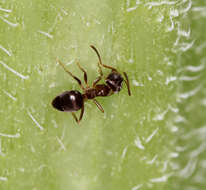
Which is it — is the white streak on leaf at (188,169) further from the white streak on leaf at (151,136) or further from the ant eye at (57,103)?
the ant eye at (57,103)

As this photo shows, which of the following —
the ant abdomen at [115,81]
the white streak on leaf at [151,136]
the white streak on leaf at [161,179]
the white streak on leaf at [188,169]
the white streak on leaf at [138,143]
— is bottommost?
the white streak on leaf at [161,179]

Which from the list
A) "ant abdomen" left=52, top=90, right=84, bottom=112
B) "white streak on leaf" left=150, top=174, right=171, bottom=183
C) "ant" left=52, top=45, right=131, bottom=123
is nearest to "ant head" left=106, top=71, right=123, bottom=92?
"ant" left=52, top=45, right=131, bottom=123

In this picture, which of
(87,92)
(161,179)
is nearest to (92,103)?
(87,92)

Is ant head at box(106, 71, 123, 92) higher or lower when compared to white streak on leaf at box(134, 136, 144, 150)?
higher

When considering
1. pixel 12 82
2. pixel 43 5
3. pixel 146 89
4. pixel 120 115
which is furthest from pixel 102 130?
pixel 43 5

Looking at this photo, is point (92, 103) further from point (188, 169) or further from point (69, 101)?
point (188, 169)

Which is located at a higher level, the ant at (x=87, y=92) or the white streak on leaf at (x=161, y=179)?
the ant at (x=87, y=92)

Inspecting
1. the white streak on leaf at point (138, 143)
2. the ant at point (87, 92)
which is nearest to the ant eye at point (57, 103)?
the ant at point (87, 92)

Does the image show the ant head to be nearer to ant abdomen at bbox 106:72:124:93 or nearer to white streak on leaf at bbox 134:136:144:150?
ant abdomen at bbox 106:72:124:93
